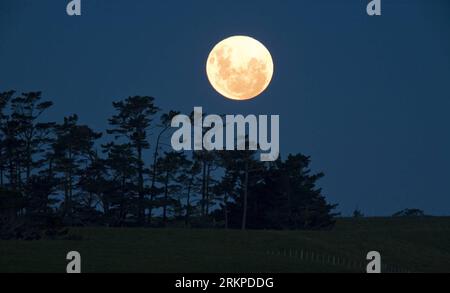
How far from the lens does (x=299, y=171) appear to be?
107625 millimetres

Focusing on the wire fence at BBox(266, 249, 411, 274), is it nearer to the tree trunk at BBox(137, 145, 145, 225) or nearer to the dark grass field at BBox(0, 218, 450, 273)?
the dark grass field at BBox(0, 218, 450, 273)

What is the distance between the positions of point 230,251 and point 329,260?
7863mm

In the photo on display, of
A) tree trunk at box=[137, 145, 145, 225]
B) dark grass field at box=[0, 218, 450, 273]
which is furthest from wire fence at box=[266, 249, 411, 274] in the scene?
tree trunk at box=[137, 145, 145, 225]

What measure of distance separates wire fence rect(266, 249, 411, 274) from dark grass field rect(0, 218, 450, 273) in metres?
0.08

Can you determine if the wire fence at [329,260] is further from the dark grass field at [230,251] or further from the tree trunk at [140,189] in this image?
the tree trunk at [140,189]

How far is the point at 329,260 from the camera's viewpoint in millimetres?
73938

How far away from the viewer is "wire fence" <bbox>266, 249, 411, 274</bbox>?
70.1m

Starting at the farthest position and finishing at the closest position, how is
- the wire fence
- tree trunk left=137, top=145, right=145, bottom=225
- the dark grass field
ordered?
tree trunk left=137, top=145, right=145, bottom=225, the wire fence, the dark grass field

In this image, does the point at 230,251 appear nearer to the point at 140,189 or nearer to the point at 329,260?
the point at 329,260

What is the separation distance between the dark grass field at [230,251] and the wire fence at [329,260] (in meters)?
0.08

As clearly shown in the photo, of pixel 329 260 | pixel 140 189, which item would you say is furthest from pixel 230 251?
pixel 140 189
